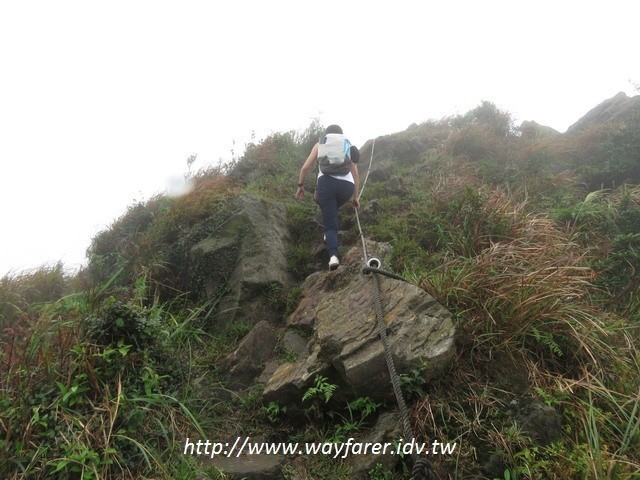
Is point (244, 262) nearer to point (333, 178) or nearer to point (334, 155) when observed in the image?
point (333, 178)

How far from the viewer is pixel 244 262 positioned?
4.61 m

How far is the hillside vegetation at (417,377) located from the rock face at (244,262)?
0.13 metres

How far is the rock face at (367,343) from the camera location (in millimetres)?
2605

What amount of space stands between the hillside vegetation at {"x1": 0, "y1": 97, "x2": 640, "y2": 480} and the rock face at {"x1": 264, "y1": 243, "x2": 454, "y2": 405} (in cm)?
15

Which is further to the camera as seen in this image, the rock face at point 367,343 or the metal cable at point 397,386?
the rock face at point 367,343

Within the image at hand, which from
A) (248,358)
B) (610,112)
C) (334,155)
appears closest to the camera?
(248,358)

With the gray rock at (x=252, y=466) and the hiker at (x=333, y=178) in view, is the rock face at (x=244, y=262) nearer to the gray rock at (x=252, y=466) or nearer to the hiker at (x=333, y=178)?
the hiker at (x=333, y=178)

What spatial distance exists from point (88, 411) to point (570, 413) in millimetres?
3097

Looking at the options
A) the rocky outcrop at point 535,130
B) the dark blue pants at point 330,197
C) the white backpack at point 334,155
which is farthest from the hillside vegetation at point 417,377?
the rocky outcrop at point 535,130

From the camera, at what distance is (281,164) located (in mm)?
8305

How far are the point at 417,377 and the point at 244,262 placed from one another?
273cm

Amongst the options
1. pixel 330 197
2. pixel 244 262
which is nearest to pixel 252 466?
pixel 244 262

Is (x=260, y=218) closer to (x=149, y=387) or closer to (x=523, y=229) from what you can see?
(x=149, y=387)

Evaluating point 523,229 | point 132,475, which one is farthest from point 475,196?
point 132,475
